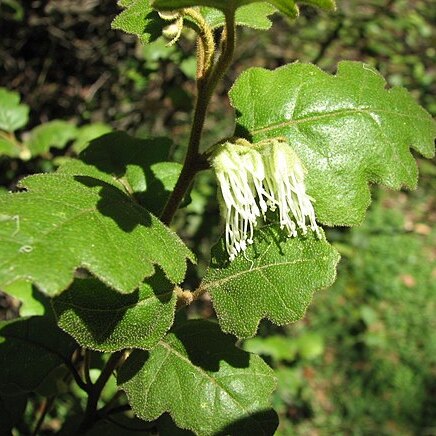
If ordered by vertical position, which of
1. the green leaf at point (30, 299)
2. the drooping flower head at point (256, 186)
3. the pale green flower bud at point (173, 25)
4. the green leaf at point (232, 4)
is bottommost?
the green leaf at point (30, 299)

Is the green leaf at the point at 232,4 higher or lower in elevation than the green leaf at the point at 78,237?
higher

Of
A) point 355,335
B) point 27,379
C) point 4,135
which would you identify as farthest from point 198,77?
point 355,335

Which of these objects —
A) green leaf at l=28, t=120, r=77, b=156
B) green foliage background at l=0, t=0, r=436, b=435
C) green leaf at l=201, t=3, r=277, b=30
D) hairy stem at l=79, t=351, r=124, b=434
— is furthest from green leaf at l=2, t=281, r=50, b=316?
green leaf at l=201, t=3, r=277, b=30

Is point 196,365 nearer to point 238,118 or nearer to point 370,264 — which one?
point 238,118

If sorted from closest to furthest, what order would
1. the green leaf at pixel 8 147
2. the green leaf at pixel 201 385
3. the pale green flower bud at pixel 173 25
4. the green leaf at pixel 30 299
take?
the pale green flower bud at pixel 173 25
the green leaf at pixel 201 385
the green leaf at pixel 30 299
the green leaf at pixel 8 147

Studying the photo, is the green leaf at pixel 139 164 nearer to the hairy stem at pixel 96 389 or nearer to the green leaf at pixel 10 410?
the hairy stem at pixel 96 389

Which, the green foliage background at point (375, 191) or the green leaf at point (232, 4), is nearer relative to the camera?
the green leaf at point (232, 4)

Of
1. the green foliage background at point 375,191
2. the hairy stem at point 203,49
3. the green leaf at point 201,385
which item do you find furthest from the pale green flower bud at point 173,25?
the green foliage background at point 375,191

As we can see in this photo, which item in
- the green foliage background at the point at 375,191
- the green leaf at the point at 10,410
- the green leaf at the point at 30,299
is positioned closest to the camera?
the green leaf at the point at 10,410
